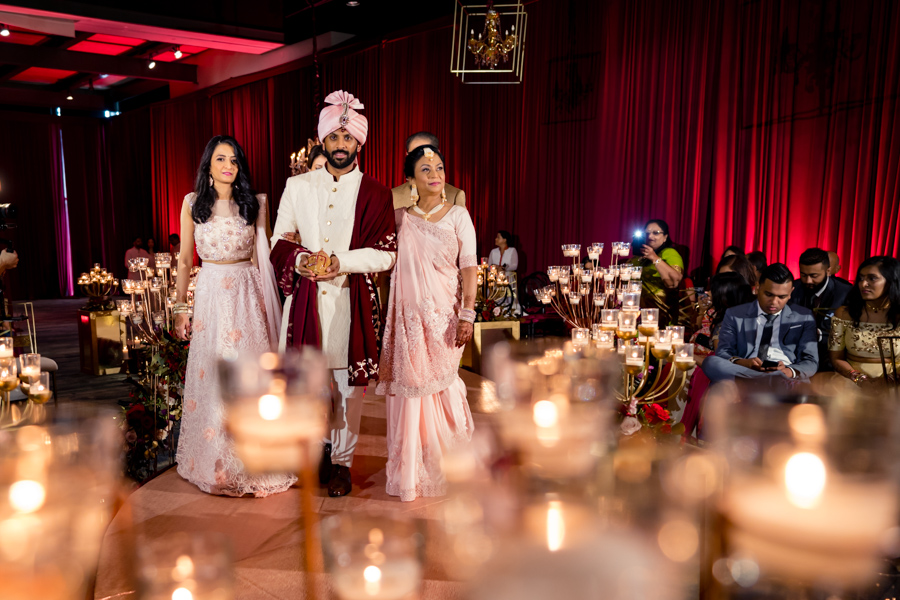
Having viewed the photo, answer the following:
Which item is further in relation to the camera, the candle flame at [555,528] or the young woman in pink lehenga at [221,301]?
the young woman in pink lehenga at [221,301]

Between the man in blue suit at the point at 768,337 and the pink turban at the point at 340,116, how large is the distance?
6.05 feet

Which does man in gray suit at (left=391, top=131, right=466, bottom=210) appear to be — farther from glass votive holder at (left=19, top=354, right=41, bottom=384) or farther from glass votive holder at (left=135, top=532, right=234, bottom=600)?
glass votive holder at (left=135, top=532, right=234, bottom=600)

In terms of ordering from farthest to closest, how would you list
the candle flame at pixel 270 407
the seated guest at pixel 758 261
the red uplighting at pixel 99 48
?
the red uplighting at pixel 99 48 < the seated guest at pixel 758 261 < the candle flame at pixel 270 407

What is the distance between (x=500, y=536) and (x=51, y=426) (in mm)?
553

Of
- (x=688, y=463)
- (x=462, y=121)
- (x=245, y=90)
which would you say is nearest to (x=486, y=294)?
(x=462, y=121)

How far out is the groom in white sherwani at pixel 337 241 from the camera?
2.36 metres

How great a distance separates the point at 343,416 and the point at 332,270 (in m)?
0.64

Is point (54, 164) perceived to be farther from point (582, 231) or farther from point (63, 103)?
point (582, 231)

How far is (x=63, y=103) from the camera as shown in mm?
14242

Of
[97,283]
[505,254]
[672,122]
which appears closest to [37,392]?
[97,283]

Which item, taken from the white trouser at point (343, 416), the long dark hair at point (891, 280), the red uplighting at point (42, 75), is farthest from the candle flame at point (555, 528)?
the red uplighting at point (42, 75)

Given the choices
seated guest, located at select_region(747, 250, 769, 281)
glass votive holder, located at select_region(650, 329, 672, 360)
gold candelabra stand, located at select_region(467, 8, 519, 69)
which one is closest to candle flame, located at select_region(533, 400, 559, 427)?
glass votive holder, located at select_region(650, 329, 672, 360)

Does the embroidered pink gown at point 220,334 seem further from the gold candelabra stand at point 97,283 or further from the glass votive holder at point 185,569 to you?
the gold candelabra stand at point 97,283

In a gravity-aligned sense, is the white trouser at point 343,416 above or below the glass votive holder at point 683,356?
below
